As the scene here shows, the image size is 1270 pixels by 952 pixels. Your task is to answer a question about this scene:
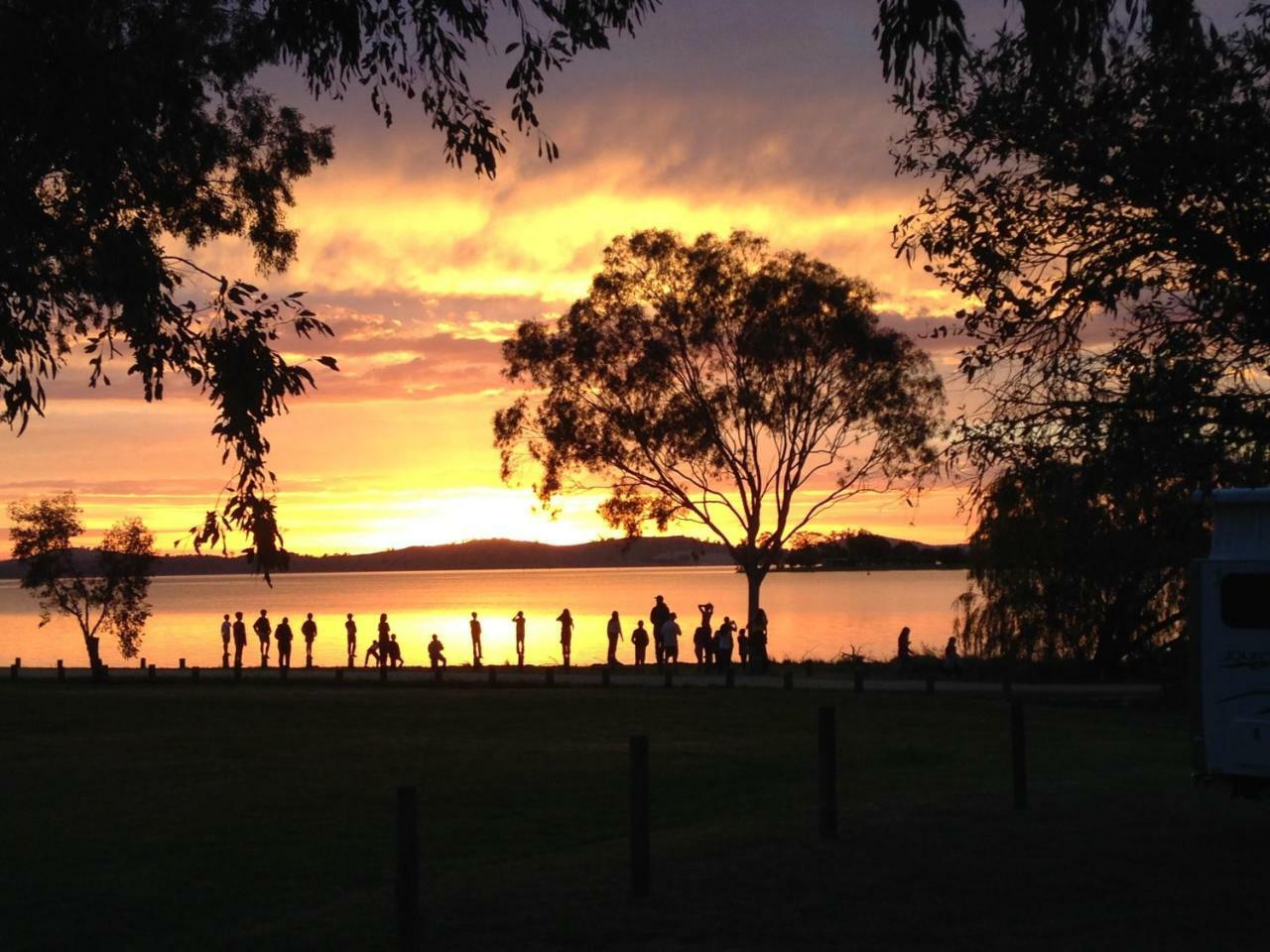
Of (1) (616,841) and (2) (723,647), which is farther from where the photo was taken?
(2) (723,647)

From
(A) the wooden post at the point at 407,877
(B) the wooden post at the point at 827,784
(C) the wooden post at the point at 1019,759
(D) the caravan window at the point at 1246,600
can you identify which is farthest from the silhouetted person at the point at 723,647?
(A) the wooden post at the point at 407,877

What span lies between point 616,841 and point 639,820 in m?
3.26

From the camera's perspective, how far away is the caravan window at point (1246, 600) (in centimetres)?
1218

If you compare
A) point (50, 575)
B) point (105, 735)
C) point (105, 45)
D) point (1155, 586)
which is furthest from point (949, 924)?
point (50, 575)

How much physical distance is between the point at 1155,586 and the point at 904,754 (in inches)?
796

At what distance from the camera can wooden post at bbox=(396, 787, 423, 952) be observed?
27.9 ft

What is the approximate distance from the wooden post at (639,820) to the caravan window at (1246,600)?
491 cm

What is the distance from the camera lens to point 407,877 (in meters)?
8.62

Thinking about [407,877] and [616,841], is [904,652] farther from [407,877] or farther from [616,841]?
[407,877]

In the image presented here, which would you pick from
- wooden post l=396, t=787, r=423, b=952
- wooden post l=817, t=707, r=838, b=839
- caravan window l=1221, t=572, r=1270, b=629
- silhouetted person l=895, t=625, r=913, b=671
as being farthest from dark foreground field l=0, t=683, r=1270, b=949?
silhouetted person l=895, t=625, r=913, b=671

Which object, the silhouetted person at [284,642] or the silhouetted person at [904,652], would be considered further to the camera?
the silhouetted person at [284,642]

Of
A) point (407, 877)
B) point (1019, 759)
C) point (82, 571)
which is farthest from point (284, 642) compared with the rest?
point (407, 877)

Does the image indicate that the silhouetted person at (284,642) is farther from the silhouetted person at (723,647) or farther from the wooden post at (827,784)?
the wooden post at (827,784)

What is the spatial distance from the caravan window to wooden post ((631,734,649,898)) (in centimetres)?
491
